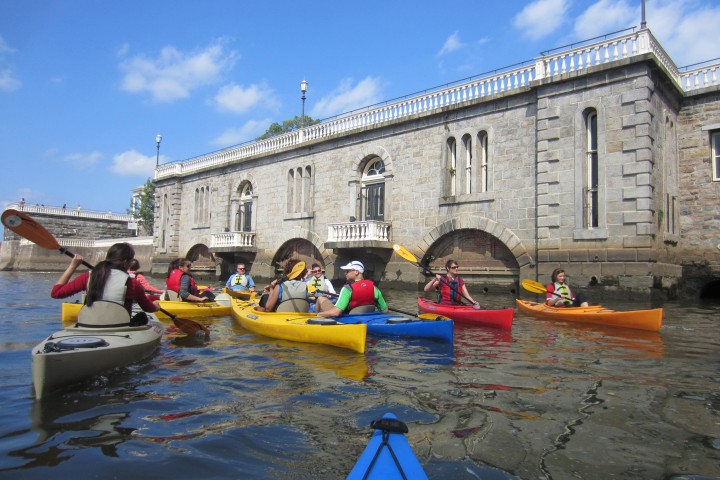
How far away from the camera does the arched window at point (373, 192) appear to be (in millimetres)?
20781

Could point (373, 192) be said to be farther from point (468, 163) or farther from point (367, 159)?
point (468, 163)

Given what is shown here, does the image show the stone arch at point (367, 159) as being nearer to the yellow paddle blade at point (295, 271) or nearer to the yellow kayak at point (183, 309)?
the yellow kayak at point (183, 309)

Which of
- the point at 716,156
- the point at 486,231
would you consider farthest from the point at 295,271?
the point at 716,156

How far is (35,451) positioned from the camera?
11.8 feet

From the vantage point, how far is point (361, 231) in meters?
19.8

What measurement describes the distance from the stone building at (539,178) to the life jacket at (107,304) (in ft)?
40.9

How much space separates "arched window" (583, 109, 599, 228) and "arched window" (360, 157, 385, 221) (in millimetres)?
8022

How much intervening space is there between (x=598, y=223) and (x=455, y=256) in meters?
5.06

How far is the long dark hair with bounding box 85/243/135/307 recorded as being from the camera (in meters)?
5.64

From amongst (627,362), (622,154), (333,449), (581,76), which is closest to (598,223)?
(622,154)

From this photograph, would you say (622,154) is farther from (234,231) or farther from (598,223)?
(234,231)

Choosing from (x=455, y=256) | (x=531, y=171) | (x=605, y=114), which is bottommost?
(x=455, y=256)

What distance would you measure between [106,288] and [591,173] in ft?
44.3

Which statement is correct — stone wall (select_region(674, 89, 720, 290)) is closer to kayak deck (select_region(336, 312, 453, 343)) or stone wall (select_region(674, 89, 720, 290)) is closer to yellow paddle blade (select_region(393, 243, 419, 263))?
yellow paddle blade (select_region(393, 243, 419, 263))
